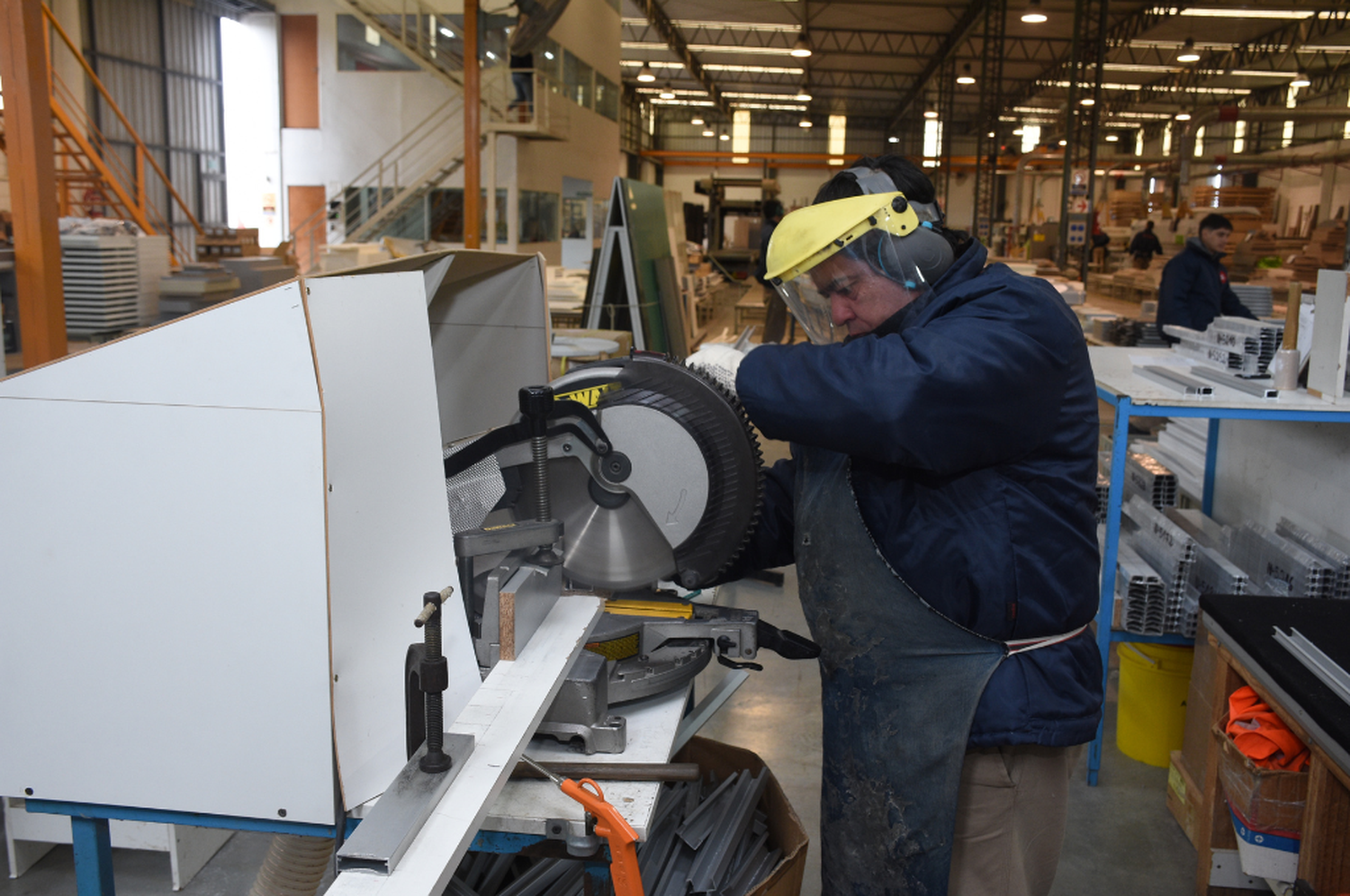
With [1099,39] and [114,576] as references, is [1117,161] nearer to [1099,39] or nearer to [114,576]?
[1099,39]

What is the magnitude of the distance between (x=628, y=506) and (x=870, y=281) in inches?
19.4

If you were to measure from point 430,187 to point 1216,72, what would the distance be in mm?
12880

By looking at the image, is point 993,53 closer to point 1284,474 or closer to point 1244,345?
point 1284,474

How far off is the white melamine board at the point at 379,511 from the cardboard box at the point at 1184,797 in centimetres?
213

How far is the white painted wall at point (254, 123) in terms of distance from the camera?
14719 millimetres

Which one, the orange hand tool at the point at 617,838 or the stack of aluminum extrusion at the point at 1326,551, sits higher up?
the orange hand tool at the point at 617,838

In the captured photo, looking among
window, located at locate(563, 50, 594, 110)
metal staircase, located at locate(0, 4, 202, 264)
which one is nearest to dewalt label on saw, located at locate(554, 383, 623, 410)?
metal staircase, located at locate(0, 4, 202, 264)

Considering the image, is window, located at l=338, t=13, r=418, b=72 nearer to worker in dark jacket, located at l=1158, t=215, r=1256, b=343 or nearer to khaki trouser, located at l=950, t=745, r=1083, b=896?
worker in dark jacket, located at l=1158, t=215, r=1256, b=343

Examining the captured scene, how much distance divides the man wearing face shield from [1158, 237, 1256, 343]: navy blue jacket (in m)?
4.71

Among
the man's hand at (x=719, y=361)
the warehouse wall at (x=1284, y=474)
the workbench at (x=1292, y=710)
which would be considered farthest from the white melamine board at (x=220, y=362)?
Result: the warehouse wall at (x=1284, y=474)

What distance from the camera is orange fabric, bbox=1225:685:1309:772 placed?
6.77 feet

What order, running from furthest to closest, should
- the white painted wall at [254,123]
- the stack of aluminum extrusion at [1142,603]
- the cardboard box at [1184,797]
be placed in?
the white painted wall at [254,123]
the stack of aluminum extrusion at [1142,603]
the cardboard box at [1184,797]

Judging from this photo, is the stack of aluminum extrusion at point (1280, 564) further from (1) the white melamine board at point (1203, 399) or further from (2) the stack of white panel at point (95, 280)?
(2) the stack of white panel at point (95, 280)

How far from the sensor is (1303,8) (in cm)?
1199
